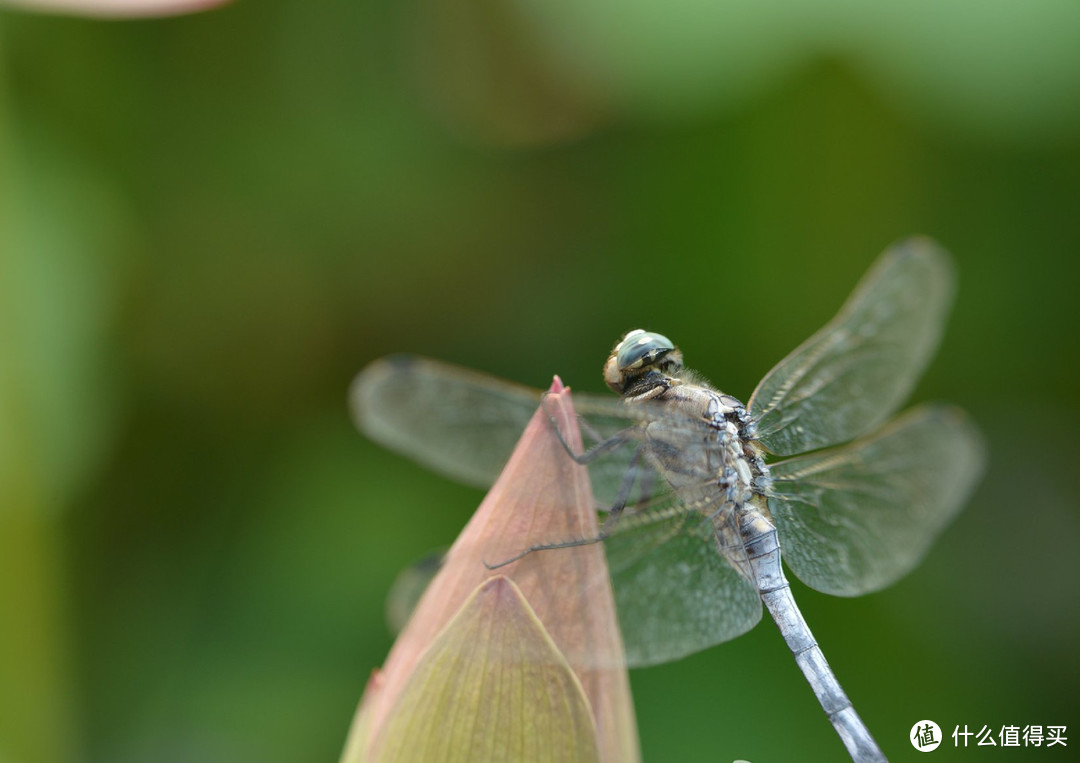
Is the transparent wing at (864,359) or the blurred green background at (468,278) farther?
the blurred green background at (468,278)

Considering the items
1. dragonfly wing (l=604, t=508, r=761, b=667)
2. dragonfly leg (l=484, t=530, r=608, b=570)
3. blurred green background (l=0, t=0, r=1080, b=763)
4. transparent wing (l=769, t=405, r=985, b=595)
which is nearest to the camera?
dragonfly leg (l=484, t=530, r=608, b=570)

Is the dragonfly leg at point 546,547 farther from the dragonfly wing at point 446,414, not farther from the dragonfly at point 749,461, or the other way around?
the dragonfly wing at point 446,414

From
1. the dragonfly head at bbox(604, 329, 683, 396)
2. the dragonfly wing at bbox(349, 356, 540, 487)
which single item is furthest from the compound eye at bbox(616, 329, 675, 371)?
the dragonfly wing at bbox(349, 356, 540, 487)

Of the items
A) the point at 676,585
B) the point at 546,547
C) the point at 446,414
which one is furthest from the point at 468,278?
the point at 546,547

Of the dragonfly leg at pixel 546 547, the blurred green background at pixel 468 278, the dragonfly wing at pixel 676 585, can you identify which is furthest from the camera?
the blurred green background at pixel 468 278

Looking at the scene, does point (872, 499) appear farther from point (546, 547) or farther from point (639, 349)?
point (546, 547)

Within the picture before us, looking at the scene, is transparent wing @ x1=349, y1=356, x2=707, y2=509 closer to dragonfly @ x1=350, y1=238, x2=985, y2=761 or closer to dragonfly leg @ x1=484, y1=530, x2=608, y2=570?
dragonfly @ x1=350, y1=238, x2=985, y2=761

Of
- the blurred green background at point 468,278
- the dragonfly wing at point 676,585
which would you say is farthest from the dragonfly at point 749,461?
the blurred green background at point 468,278

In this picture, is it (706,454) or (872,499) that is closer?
(706,454)
